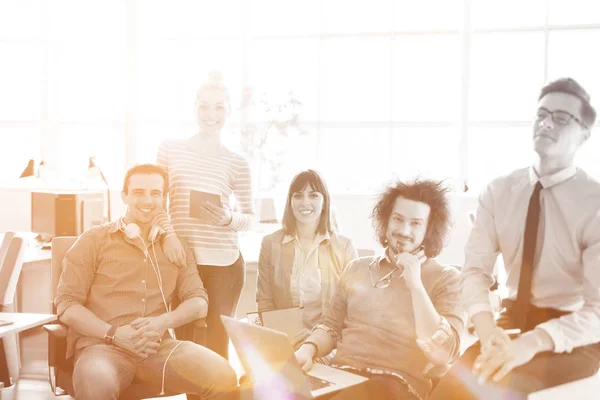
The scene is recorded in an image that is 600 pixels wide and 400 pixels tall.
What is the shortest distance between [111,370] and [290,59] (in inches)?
236

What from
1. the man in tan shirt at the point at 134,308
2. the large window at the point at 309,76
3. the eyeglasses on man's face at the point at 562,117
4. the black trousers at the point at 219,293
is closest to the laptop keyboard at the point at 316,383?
the man in tan shirt at the point at 134,308

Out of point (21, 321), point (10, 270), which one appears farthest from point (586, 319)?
point (10, 270)

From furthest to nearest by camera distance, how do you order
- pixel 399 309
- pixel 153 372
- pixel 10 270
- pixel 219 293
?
1. pixel 10 270
2. pixel 219 293
3. pixel 153 372
4. pixel 399 309

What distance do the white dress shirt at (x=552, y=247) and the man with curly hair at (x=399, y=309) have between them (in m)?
0.13

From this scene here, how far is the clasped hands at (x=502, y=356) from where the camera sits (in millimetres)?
1769

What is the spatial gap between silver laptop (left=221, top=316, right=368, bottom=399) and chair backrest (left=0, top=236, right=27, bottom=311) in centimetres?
179

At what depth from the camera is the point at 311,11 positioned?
780 cm

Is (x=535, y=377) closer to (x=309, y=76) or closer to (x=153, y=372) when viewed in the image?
(x=153, y=372)

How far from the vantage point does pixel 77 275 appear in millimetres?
2600

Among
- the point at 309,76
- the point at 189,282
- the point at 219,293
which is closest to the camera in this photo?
the point at 189,282

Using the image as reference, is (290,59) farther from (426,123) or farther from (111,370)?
(111,370)

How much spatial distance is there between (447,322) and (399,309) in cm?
17

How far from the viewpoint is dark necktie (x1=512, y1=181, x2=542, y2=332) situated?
1891 mm

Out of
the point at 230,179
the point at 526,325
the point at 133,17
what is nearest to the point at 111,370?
the point at 230,179
